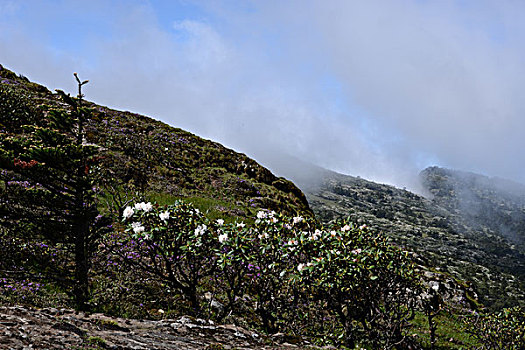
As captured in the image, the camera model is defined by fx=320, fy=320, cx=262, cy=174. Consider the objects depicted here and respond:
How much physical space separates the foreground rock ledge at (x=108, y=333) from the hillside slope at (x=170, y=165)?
1216cm

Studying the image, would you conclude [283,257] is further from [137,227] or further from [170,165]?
[170,165]

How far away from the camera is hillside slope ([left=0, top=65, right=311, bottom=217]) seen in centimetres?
2148

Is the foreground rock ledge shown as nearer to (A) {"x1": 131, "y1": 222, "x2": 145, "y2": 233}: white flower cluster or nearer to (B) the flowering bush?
(B) the flowering bush

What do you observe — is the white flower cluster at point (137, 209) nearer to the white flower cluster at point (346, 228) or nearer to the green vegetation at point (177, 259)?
the green vegetation at point (177, 259)

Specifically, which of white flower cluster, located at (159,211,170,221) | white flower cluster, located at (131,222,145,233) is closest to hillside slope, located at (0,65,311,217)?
white flower cluster, located at (131,222,145,233)

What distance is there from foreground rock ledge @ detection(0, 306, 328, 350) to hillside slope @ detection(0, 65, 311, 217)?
1216 cm

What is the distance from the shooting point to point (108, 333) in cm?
474

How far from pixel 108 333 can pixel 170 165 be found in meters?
24.8

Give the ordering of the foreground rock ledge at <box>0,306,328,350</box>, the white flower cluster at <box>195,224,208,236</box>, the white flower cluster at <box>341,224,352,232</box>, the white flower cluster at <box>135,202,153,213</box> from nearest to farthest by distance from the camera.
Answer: the foreground rock ledge at <box>0,306,328,350</box> → the white flower cluster at <box>195,224,208,236</box> → the white flower cluster at <box>135,202,153,213</box> → the white flower cluster at <box>341,224,352,232</box>

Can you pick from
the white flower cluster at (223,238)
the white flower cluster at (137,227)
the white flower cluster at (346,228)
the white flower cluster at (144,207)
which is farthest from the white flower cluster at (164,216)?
the white flower cluster at (346,228)

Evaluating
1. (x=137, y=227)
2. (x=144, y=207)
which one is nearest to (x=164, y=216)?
(x=144, y=207)

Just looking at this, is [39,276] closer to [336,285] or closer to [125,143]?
[336,285]

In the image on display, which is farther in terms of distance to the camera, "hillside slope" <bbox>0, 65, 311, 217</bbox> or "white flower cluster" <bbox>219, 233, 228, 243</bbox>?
"hillside slope" <bbox>0, 65, 311, 217</bbox>

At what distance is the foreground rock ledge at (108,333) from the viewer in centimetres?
375
